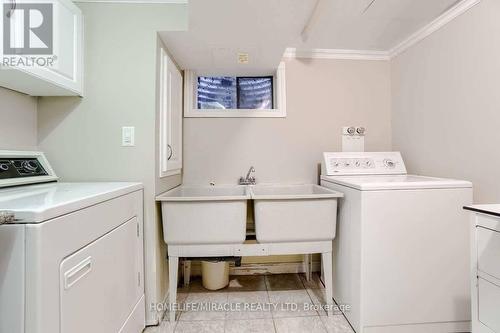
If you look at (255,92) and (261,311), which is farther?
(255,92)

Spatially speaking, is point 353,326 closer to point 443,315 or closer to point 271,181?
point 443,315

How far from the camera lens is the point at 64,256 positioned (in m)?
0.86

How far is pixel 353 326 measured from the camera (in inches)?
64.0

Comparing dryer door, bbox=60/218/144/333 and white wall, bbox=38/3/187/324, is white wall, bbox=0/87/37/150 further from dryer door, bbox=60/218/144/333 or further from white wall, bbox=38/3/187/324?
dryer door, bbox=60/218/144/333

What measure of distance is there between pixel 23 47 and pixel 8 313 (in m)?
1.19

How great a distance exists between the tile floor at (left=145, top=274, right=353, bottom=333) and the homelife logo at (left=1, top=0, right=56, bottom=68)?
5.59 feet

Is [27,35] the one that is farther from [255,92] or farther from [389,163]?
[389,163]

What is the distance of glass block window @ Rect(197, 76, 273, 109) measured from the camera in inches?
99.0

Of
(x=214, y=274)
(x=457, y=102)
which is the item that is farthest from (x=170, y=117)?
(x=457, y=102)

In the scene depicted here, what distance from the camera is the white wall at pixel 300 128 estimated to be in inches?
94.5

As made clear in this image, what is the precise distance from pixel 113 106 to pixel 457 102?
2383mm

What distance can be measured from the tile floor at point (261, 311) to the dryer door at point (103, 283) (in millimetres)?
474

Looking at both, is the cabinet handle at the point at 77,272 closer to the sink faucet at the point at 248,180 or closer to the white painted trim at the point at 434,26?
the sink faucet at the point at 248,180

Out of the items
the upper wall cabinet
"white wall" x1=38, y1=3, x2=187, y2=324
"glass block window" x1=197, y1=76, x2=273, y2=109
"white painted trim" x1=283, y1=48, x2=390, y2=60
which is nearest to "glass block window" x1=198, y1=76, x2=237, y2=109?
"glass block window" x1=197, y1=76, x2=273, y2=109
